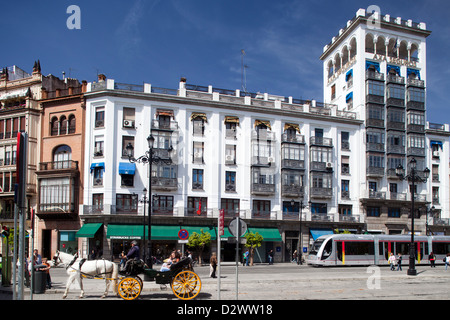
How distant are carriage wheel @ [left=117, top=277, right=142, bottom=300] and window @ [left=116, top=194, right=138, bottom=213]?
26.5 meters

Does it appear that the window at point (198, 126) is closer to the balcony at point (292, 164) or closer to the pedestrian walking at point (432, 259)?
the balcony at point (292, 164)

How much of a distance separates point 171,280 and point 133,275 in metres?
1.22

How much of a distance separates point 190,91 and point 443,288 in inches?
1196

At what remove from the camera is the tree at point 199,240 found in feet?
125

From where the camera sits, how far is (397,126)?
4906 centimetres

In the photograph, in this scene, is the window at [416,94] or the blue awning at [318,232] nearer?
the blue awning at [318,232]

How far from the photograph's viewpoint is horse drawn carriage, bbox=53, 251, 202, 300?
44.5 ft

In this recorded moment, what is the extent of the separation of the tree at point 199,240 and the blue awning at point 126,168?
26.3ft

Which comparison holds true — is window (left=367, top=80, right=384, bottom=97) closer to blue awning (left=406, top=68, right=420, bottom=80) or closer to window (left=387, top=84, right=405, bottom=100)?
window (left=387, top=84, right=405, bottom=100)

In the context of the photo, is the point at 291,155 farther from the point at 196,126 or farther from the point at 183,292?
the point at 183,292

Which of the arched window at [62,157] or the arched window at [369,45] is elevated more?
the arched window at [369,45]

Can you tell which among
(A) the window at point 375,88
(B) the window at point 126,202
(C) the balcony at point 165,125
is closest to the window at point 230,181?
(C) the balcony at point 165,125

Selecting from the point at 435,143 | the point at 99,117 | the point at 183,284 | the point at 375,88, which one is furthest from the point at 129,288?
the point at 435,143
